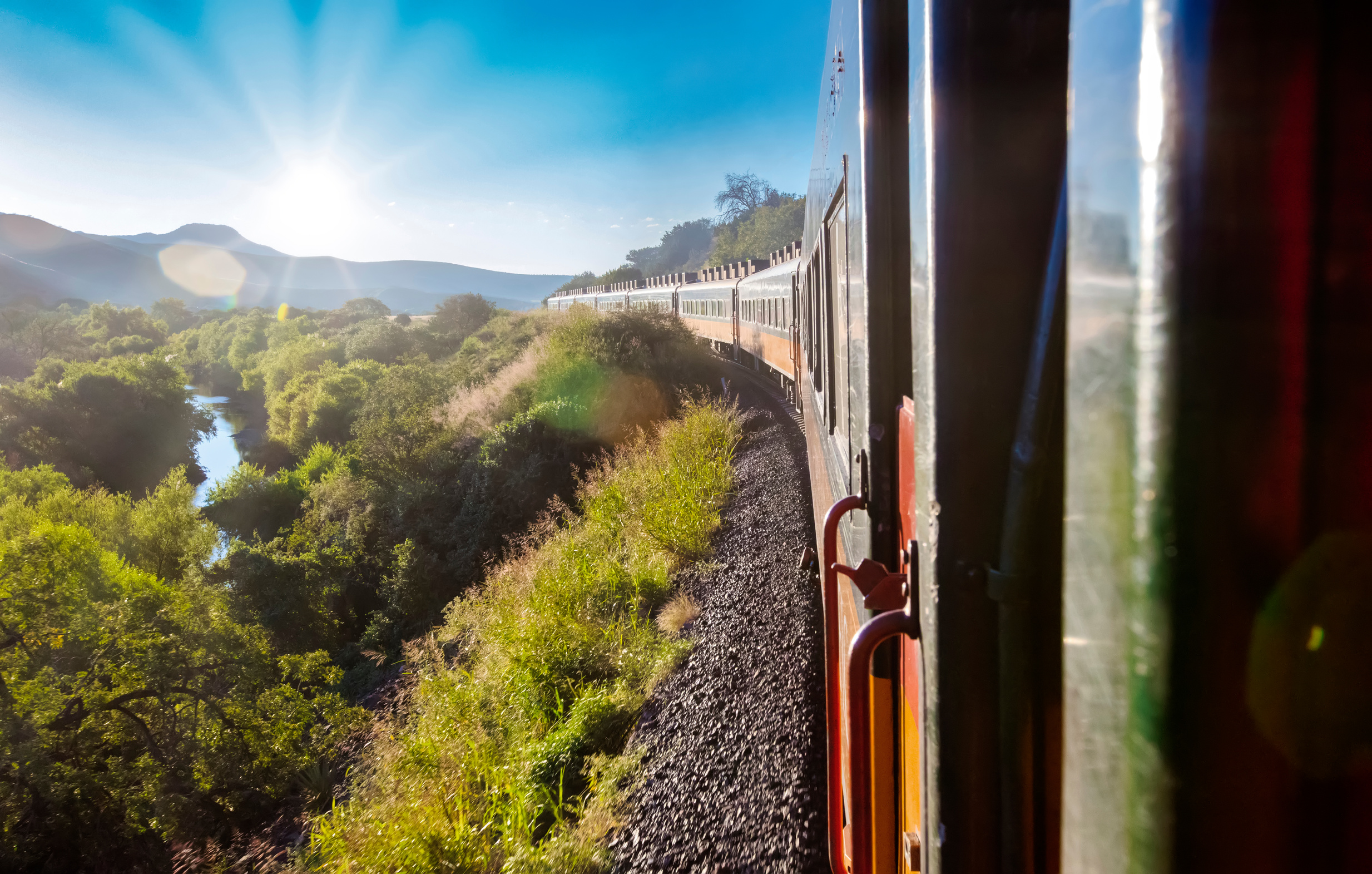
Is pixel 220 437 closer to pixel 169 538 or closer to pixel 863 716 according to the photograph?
pixel 169 538

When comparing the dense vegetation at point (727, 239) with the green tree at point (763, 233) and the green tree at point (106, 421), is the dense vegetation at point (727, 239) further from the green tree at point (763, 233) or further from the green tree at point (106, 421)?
the green tree at point (106, 421)

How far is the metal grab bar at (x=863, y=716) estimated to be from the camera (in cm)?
106

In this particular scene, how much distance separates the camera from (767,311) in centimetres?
1399

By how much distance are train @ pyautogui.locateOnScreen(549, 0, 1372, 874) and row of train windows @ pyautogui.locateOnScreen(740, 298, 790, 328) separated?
397 inches

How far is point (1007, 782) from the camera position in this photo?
88 centimetres

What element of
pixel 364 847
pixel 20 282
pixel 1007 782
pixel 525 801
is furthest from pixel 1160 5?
pixel 20 282

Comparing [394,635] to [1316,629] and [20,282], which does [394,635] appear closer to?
[1316,629]

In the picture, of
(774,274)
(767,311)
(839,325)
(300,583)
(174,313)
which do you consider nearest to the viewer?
(839,325)

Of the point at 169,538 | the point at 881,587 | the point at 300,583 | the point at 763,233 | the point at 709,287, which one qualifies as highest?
the point at 763,233

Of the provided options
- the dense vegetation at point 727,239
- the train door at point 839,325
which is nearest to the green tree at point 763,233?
the dense vegetation at point 727,239

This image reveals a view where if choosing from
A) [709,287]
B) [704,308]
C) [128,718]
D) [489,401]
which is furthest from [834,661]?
[704,308]

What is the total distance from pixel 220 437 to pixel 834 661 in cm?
6737

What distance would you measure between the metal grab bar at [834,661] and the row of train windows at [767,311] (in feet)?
30.3

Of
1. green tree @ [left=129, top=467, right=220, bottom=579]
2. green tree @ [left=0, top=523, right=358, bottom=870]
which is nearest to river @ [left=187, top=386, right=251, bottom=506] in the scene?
green tree @ [left=129, top=467, right=220, bottom=579]
